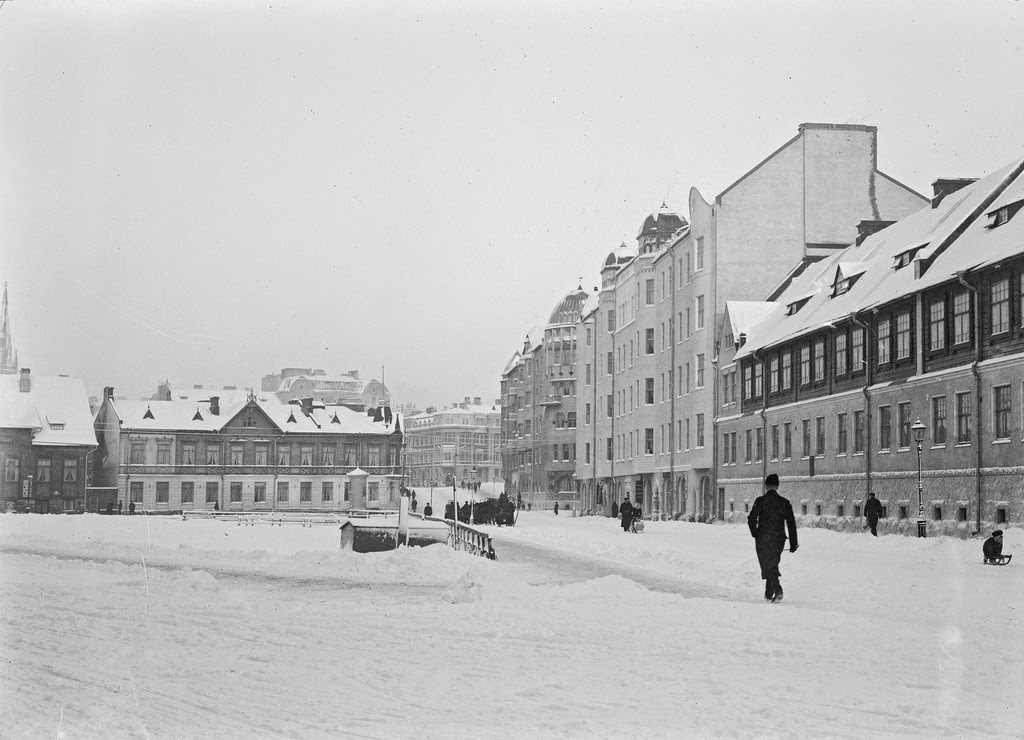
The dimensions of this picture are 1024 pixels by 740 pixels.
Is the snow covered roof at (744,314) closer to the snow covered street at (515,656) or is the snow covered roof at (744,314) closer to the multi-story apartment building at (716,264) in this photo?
the multi-story apartment building at (716,264)

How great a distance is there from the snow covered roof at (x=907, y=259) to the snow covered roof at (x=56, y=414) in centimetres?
3312

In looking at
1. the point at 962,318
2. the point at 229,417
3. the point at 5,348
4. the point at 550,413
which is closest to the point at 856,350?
the point at 962,318

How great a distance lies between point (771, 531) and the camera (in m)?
16.8

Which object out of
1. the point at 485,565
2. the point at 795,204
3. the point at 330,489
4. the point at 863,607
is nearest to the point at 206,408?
the point at 330,489

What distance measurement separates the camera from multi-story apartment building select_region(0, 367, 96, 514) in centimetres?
6538

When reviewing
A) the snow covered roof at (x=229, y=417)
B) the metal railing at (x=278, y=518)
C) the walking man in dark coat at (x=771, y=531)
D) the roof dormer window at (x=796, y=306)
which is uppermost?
the roof dormer window at (x=796, y=306)

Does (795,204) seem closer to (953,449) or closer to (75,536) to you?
(953,449)

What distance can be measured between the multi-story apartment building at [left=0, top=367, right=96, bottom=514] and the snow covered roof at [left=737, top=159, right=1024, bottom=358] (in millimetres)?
37357

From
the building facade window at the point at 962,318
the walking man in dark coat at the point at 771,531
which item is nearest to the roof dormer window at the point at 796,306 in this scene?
the building facade window at the point at 962,318

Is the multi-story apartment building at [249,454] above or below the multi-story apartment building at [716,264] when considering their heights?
below

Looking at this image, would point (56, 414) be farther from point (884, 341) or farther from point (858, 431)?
point (884, 341)

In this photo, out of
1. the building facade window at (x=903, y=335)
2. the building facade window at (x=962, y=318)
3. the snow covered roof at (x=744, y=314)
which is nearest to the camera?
the building facade window at (x=962, y=318)

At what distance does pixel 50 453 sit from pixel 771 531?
69.7 meters

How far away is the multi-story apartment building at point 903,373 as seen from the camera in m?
32.1
